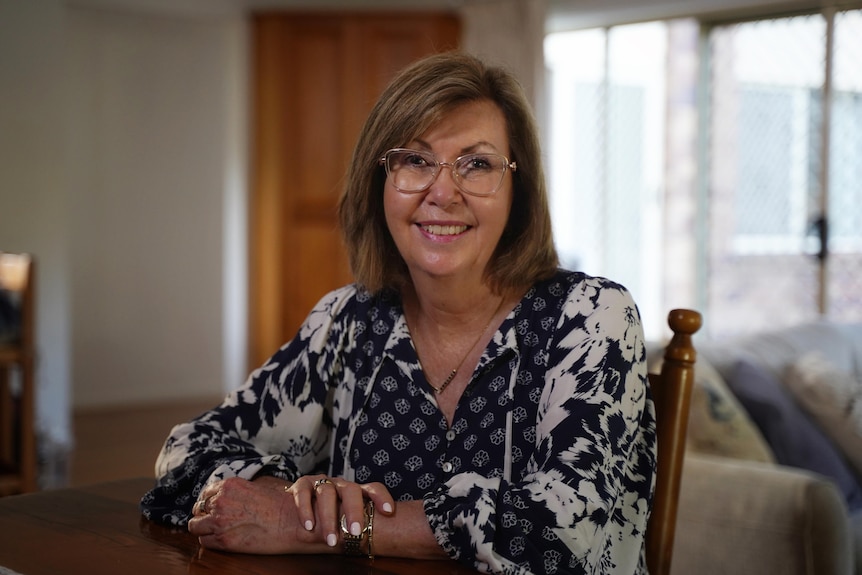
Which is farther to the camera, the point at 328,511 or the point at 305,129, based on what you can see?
the point at 305,129

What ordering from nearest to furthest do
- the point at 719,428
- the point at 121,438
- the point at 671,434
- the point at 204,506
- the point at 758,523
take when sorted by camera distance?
the point at 204,506 < the point at 671,434 < the point at 758,523 < the point at 719,428 < the point at 121,438

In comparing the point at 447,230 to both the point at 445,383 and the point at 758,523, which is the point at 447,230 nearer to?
the point at 445,383

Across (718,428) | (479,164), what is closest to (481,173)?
(479,164)

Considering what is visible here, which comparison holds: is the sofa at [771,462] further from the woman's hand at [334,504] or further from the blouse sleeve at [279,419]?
the woman's hand at [334,504]

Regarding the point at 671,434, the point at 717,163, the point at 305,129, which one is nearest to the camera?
the point at 671,434

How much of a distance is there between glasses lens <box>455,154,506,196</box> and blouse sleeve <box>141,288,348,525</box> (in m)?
0.33

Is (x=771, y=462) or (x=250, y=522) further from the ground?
(x=250, y=522)

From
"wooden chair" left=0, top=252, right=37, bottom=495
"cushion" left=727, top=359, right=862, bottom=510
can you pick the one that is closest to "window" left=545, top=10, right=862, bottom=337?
"cushion" left=727, top=359, right=862, bottom=510

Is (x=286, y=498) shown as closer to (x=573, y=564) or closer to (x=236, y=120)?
(x=573, y=564)

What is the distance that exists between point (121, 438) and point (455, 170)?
470cm

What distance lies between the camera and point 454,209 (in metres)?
1.45

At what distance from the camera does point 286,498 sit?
3.96ft

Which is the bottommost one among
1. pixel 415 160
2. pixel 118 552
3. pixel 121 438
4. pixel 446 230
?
pixel 121 438

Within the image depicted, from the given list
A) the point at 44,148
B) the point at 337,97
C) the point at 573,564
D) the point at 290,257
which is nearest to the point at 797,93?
the point at 337,97
